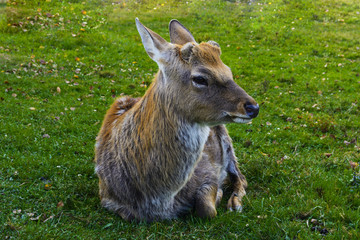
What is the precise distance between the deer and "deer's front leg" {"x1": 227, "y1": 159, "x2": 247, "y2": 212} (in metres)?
0.03

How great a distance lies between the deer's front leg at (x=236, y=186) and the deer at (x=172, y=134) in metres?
0.03

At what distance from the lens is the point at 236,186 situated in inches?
231

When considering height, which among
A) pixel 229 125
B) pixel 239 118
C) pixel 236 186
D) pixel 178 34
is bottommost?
pixel 229 125

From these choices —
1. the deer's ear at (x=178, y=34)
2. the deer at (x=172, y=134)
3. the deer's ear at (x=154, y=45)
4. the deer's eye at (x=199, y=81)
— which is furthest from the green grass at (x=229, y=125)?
the deer's ear at (x=178, y=34)

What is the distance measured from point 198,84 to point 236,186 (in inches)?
88.7

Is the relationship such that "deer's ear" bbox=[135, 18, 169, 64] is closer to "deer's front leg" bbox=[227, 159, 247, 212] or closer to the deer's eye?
the deer's eye

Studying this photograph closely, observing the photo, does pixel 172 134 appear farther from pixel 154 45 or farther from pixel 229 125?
pixel 229 125

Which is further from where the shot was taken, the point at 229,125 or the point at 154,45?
the point at 229,125

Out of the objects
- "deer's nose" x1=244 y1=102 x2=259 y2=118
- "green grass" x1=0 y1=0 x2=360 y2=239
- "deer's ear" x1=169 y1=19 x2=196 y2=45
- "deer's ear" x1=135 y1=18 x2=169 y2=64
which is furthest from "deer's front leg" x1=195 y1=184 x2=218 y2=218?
"deer's ear" x1=169 y1=19 x2=196 y2=45

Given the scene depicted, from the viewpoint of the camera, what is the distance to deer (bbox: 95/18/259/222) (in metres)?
4.22

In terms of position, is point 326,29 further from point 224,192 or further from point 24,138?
point 24,138

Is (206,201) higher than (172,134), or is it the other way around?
(172,134)

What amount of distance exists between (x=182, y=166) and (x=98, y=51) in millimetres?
9867

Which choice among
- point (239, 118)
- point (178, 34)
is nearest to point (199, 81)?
point (239, 118)
